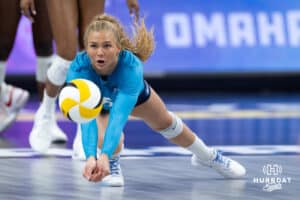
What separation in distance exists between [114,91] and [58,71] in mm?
1437

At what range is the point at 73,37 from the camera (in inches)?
241

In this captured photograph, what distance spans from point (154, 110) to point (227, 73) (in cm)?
570

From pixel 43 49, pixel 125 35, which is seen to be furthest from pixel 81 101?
pixel 43 49

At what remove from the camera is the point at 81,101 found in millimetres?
4457

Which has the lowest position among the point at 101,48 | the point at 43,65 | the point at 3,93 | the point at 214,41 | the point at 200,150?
the point at 200,150

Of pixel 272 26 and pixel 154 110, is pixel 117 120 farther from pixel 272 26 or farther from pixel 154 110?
pixel 272 26

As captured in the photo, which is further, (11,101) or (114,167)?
(11,101)

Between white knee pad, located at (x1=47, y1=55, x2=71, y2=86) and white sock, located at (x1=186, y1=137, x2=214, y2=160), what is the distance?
4.27 ft

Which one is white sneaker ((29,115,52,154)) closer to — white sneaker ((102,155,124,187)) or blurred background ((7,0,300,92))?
white sneaker ((102,155,124,187))

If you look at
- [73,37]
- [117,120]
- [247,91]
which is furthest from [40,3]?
[247,91]

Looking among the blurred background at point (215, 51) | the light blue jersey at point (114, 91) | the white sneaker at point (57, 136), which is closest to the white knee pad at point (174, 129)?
the light blue jersey at point (114, 91)

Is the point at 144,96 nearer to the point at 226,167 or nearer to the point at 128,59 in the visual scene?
the point at 128,59

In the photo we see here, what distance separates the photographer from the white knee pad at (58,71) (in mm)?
6271

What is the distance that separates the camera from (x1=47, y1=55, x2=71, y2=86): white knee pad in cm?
627
